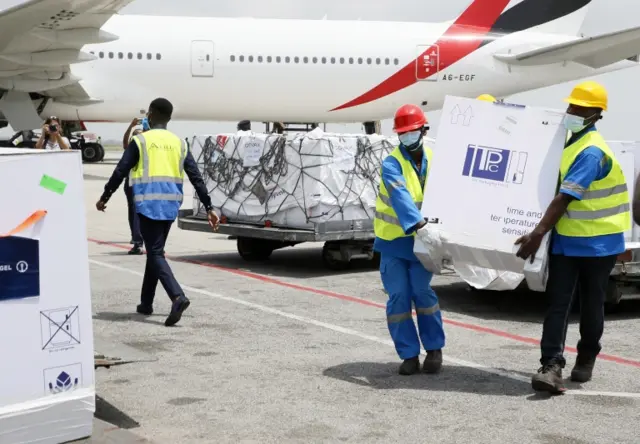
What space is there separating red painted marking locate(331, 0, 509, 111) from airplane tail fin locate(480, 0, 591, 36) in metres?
0.52

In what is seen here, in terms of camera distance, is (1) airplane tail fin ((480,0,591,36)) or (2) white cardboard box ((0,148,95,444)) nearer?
(2) white cardboard box ((0,148,95,444))

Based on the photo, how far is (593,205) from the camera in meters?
5.73

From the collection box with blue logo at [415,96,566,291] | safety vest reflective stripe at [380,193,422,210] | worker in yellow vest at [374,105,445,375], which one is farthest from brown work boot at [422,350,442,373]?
safety vest reflective stripe at [380,193,422,210]

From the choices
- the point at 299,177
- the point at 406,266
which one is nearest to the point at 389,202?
the point at 406,266

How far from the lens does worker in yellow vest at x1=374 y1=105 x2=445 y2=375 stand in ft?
20.5

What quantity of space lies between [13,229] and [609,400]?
12.4 feet

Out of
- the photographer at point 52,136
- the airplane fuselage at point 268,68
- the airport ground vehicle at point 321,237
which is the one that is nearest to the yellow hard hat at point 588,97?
the airport ground vehicle at point 321,237

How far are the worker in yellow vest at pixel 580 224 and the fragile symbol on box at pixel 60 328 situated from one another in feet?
9.50

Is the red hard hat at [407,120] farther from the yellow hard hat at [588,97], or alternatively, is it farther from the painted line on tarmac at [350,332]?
the painted line on tarmac at [350,332]

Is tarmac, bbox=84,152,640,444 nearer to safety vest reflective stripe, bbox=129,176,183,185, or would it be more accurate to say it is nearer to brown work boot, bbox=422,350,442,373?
brown work boot, bbox=422,350,442,373

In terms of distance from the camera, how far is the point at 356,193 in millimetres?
11023

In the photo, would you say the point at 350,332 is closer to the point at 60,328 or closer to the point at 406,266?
the point at 406,266

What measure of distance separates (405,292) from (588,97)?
1771 millimetres

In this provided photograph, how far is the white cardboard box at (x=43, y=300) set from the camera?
371cm
